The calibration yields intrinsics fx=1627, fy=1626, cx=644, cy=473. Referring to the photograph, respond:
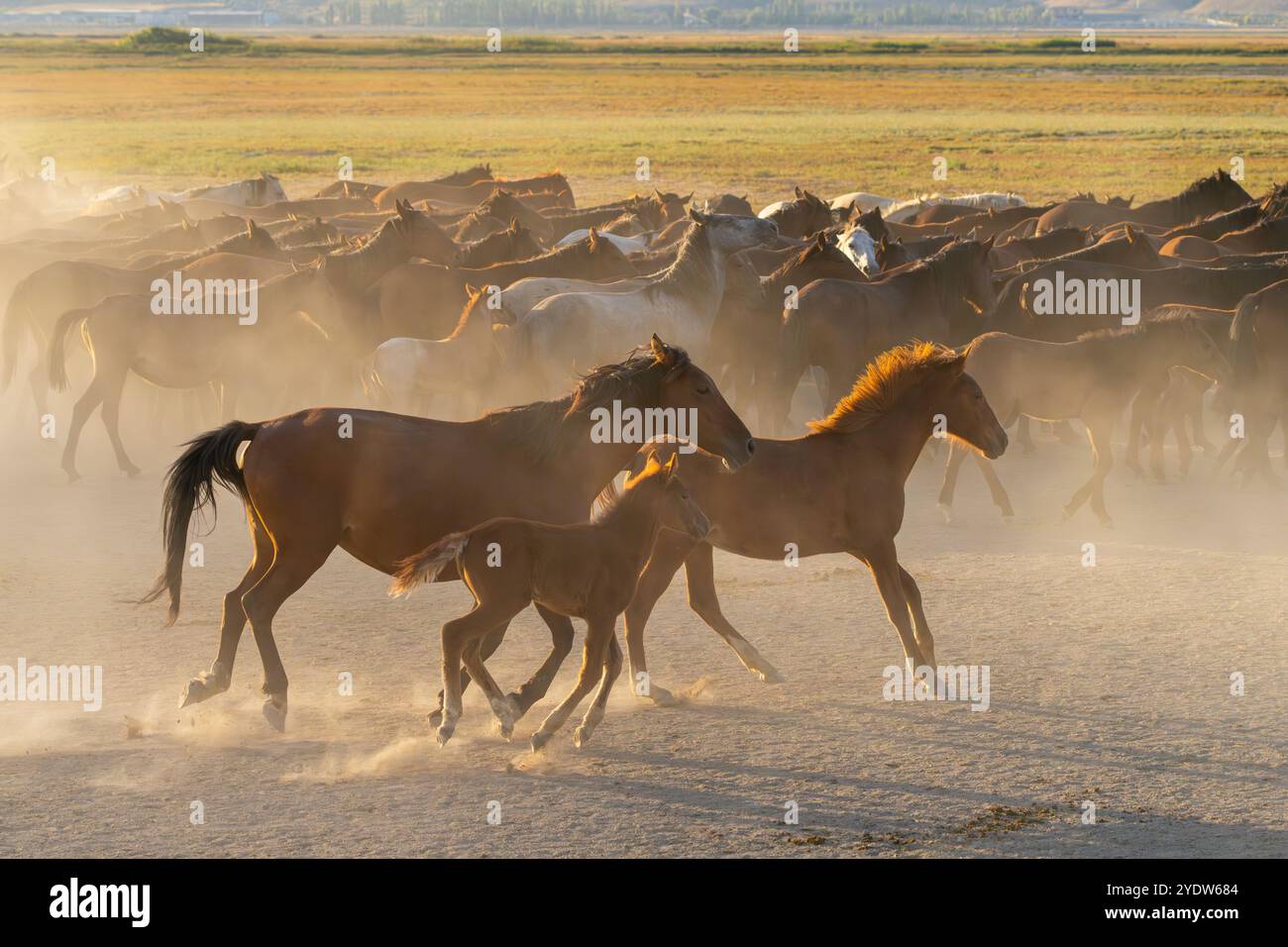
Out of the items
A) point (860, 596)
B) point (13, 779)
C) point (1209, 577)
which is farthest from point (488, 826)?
point (1209, 577)

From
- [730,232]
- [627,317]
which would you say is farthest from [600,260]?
[627,317]

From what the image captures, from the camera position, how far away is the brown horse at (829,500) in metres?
7.43

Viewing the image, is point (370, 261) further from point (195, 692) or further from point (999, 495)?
point (195, 692)

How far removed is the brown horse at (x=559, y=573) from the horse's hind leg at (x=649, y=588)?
0.69 m

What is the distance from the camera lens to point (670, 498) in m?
6.57

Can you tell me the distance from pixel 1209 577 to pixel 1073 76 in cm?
9142

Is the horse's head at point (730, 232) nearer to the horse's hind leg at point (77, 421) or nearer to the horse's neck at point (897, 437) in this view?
the horse's hind leg at point (77, 421)

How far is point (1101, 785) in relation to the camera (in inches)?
243

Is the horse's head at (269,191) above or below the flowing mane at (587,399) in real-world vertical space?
above

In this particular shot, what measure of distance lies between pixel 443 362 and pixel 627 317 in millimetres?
1469

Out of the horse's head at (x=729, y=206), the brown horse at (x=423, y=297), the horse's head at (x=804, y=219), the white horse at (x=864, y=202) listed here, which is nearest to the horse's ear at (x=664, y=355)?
the brown horse at (x=423, y=297)

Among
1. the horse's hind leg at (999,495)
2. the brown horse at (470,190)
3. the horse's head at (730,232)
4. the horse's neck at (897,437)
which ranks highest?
the brown horse at (470,190)

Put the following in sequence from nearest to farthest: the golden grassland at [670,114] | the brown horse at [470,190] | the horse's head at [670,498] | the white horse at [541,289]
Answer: the horse's head at [670,498] → the white horse at [541,289] → the brown horse at [470,190] → the golden grassland at [670,114]

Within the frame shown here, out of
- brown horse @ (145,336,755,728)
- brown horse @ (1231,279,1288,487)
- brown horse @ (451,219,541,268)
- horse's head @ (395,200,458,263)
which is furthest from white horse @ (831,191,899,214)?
brown horse @ (145,336,755,728)
